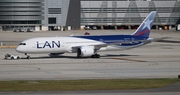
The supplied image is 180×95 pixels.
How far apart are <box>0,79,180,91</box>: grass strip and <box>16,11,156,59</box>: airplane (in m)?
24.1

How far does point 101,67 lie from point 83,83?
14.2 m

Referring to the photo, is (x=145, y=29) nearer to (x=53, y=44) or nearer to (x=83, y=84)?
(x=53, y=44)

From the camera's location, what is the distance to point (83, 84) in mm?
35875

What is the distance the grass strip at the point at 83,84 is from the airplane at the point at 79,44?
78.9 feet

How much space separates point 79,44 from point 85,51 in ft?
6.34

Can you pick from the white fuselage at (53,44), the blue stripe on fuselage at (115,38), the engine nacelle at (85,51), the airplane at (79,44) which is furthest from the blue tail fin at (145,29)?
the engine nacelle at (85,51)

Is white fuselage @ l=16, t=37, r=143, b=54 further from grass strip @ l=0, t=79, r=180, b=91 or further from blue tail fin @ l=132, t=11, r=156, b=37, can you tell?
grass strip @ l=0, t=79, r=180, b=91

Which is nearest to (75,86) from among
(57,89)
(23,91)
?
(57,89)

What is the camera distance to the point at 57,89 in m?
32.7

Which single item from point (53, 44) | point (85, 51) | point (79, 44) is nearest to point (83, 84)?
point (85, 51)

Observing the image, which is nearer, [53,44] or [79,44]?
[53,44]

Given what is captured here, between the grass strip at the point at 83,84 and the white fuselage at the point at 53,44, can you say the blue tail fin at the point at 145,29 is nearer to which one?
the white fuselage at the point at 53,44

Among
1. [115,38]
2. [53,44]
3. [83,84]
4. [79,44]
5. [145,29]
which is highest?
[145,29]

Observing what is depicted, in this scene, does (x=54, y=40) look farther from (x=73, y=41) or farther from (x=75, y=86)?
(x=75, y=86)
